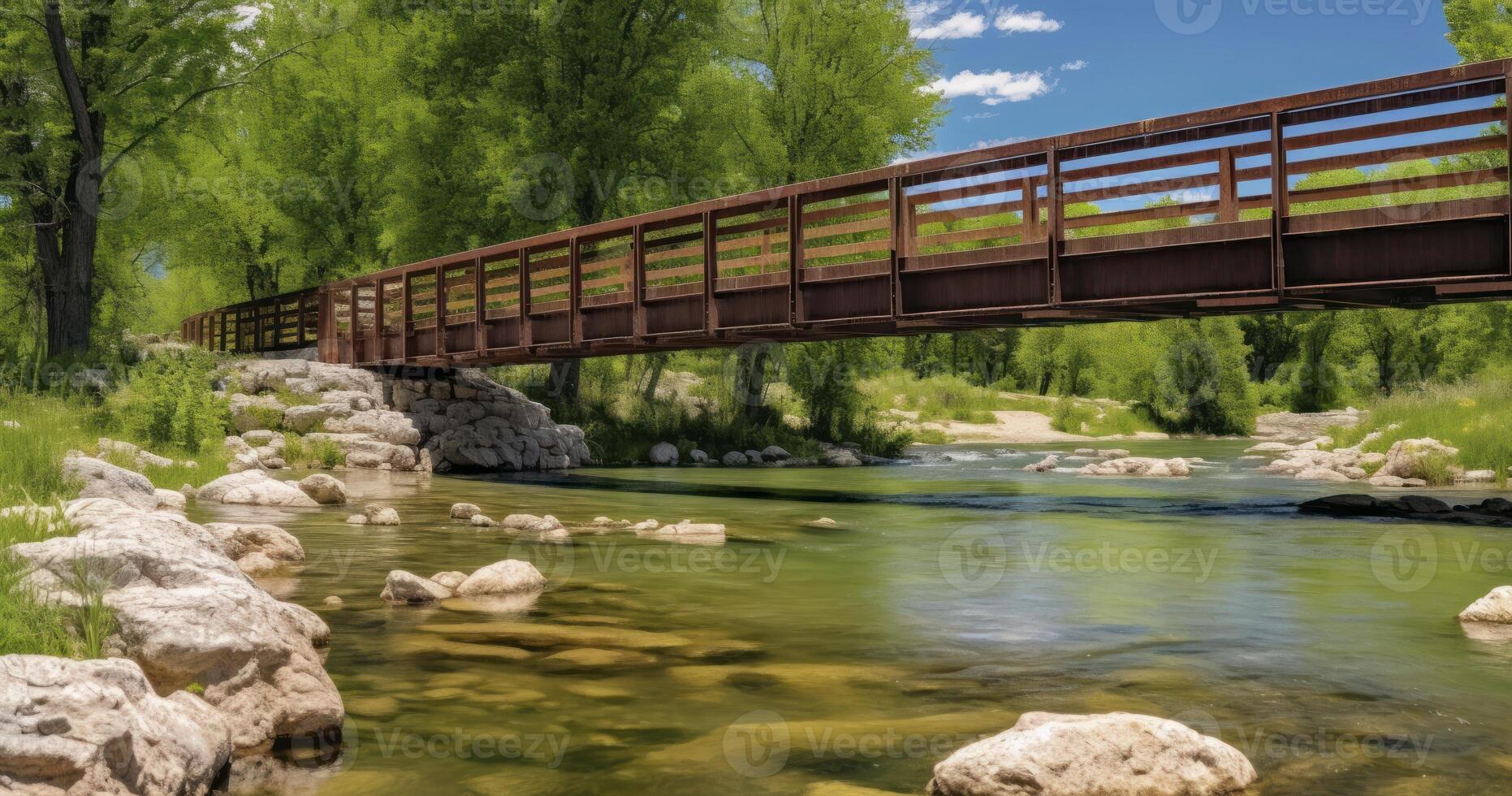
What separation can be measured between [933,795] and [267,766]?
2.97 metres

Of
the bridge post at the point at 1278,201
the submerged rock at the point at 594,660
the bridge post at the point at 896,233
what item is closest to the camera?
the submerged rock at the point at 594,660

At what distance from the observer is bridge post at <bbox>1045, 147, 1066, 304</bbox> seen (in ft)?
53.8

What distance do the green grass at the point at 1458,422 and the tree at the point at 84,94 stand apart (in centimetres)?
2779

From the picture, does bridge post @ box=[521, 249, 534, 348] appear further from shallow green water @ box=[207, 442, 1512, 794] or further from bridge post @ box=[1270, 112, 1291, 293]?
bridge post @ box=[1270, 112, 1291, 293]

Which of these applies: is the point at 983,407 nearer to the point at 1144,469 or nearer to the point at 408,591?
the point at 1144,469

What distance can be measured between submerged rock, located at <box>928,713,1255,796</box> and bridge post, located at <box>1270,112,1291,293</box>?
11313 millimetres

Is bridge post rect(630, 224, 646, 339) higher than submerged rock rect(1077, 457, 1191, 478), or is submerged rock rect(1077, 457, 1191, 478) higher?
bridge post rect(630, 224, 646, 339)

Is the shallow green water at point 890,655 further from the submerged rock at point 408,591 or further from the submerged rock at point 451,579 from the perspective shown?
the submerged rock at point 451,579

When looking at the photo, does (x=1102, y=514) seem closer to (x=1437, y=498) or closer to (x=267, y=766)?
(x=1437, y=498)

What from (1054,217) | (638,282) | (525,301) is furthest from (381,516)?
(525,301)

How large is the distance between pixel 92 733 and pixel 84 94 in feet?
89.1

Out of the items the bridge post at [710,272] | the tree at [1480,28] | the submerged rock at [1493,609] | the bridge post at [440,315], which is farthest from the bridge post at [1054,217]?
the tree at [1480,28]

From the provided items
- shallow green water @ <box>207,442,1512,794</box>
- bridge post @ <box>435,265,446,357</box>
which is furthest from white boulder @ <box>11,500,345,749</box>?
Result: bridge post @ <box>435,265,446,357</box>

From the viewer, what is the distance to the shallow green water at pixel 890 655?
5.27 metres
